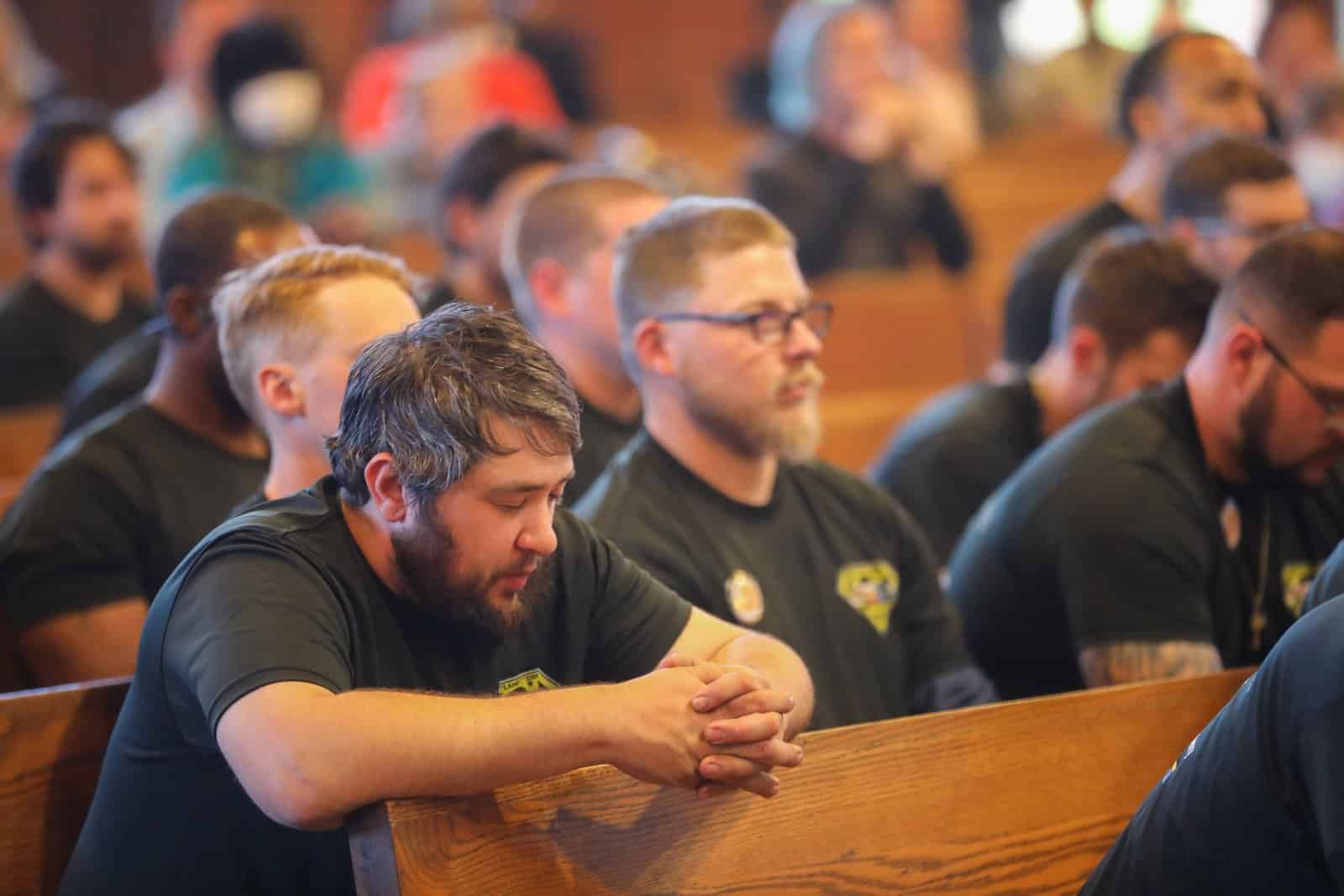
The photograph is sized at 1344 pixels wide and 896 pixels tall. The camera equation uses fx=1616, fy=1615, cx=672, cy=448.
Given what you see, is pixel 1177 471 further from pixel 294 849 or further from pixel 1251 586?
pixel 294 849

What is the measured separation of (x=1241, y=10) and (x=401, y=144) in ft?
24.3

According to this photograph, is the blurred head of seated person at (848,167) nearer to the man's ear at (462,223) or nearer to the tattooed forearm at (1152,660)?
the man's ear at (462,223)

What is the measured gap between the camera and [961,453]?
412 centimetres

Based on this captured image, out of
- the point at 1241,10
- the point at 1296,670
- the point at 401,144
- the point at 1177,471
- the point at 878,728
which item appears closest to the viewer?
the point at 1296,670

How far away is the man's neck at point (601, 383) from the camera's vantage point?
12.1 ft

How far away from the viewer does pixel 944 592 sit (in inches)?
122

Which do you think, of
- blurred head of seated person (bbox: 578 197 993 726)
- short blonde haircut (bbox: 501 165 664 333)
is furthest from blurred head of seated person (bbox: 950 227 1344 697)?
short blonde haircut (bbox: 501 165 664 333)

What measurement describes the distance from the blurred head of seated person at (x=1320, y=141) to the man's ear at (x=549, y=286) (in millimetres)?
3928

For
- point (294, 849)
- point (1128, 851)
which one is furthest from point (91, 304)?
point (1128, 851)

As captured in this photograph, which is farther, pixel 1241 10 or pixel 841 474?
pixel 1241 10

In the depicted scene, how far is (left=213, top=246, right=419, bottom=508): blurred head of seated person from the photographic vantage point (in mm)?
2672

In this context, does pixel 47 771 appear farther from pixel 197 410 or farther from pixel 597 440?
pixel 597 440

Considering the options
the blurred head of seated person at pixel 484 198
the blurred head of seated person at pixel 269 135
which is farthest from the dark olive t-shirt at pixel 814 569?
the blurred head of seated person at pixel 269 135

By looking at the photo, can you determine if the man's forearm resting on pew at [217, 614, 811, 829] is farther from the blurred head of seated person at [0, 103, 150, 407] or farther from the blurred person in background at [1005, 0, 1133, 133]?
the blurred person in background at [1005, 0, 1133, 133]
